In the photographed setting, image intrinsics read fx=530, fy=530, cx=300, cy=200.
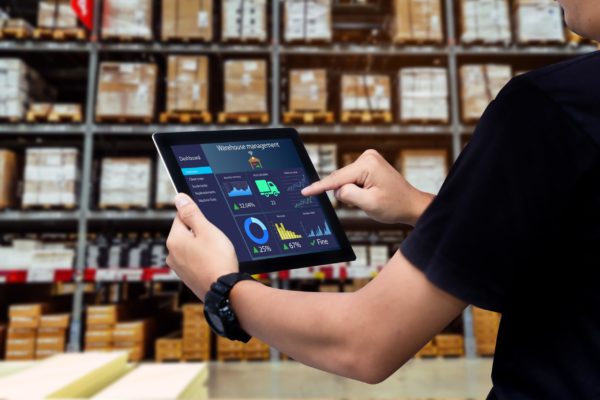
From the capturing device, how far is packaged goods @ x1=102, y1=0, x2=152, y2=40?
→ 223 inches

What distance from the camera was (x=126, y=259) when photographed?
17.5 ft

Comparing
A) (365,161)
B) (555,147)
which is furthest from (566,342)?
(365,161)

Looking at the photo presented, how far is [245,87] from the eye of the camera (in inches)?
221

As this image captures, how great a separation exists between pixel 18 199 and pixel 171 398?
16.9 feet

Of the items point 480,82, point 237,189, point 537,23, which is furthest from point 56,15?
point 237,189

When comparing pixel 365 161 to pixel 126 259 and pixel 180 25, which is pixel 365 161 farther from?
pixel 180 25

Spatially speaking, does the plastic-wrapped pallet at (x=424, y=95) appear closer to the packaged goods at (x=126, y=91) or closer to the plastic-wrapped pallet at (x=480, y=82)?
the plastic-wrapped pallet at (x=480, y=82)

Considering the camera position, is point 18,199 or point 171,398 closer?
point 171,398

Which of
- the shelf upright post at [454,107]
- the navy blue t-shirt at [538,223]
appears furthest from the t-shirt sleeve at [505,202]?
the shelf upright post at [454,107]

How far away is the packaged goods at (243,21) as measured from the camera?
18.9 feet

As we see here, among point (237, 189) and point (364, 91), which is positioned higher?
point (364, 91)

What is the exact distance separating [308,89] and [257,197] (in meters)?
4.81

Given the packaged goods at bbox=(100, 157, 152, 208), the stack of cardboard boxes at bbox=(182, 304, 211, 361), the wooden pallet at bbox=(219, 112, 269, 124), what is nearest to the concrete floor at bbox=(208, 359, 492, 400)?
the stack of cardboard boxes at bbox=(182, 304, 211, 361)

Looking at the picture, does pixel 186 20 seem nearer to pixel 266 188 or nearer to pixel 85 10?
pixel 85 10
